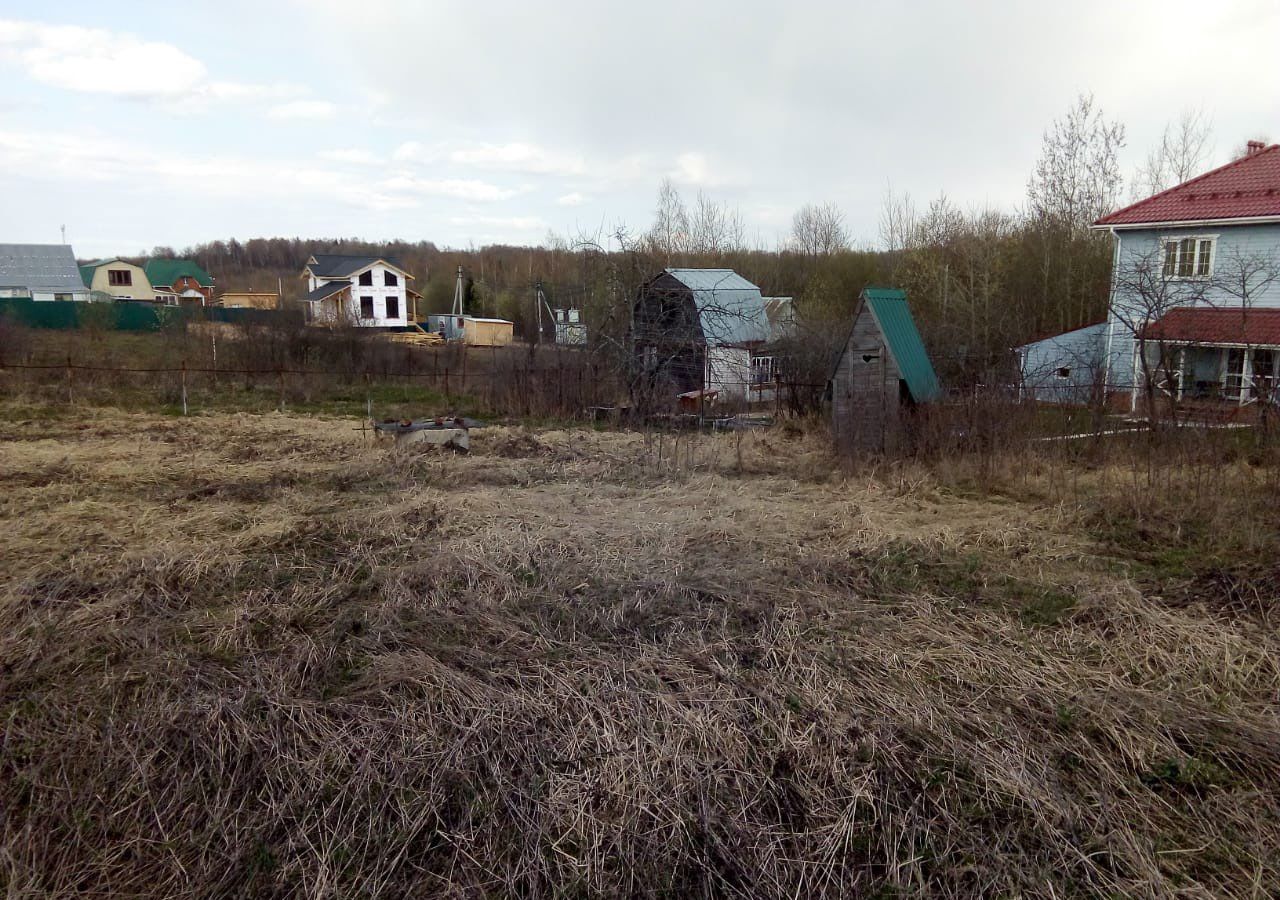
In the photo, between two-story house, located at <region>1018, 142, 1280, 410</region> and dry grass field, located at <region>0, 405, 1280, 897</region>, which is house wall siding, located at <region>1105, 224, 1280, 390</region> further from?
dry grass field, located at <region>0, 405, 1280, 897</region>

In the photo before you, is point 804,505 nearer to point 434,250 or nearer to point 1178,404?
point 1178,404

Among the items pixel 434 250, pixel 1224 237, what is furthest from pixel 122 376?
pixel 434 250

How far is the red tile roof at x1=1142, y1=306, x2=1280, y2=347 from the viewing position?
16453 mm

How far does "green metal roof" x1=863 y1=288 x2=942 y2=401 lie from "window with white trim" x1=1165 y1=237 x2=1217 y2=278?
9775mm

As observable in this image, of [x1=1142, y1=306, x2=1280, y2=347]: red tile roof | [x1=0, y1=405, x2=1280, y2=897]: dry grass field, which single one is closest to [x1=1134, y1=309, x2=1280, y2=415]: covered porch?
[x1=1142, y1=306, x2=1280, y2=347]: red tile roof

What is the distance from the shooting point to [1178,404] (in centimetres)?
1038

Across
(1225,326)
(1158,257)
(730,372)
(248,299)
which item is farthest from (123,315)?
(1225,326)

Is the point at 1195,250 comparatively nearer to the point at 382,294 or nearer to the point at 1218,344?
the point at 1218,344

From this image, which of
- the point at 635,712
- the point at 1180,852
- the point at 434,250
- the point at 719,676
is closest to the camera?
the point at 1180,852

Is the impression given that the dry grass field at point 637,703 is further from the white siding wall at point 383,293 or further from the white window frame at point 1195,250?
the white siding wall at point 383,293

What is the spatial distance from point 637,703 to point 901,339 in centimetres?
831

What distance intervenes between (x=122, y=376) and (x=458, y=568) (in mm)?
16025

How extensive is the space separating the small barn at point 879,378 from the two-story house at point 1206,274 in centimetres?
538

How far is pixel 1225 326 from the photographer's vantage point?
16938 millimetres
